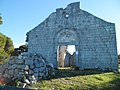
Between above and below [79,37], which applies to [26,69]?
below

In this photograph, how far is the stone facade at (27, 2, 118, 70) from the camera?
602 inches

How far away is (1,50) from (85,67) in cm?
1032

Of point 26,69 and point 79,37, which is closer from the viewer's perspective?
point 26,69

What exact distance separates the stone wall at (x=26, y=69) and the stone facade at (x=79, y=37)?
6033 millimetres

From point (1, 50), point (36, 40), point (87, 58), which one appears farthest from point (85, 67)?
point (1, 50)

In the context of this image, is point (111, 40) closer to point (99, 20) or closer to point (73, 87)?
point (99, 20)

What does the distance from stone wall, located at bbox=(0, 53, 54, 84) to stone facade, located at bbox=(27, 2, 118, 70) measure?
6033 millimetres

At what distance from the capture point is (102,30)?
15.7 metres

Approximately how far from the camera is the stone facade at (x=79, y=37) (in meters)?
15.3

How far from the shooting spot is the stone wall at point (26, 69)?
371 inches

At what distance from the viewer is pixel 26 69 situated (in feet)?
31.4

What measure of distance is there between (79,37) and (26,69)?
8007 millimetres

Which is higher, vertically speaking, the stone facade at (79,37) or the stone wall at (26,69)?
the stone facade at (79,37)

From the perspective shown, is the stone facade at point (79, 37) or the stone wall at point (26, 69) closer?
the stone wall at point (26, 69)
